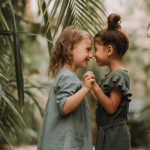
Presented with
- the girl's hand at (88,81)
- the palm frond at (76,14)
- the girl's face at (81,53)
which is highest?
the palm frond at (76,14)

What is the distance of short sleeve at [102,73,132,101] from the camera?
2.77 metres

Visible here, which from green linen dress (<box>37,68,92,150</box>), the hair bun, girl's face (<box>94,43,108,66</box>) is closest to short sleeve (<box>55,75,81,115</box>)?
green linen dress (<box>37,68,92,150</box>)

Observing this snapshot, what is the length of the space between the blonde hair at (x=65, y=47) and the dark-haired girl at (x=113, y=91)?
0.36ft

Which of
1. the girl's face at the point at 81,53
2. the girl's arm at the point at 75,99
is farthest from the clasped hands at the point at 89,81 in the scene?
the girl's face at the point at 81,53

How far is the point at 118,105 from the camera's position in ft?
9.13

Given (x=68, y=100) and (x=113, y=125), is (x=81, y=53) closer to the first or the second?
(x=68, y=100)

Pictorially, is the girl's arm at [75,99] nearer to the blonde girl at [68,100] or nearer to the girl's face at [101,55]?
the blonde girl at [68,100]

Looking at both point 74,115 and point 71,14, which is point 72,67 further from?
point 71,14

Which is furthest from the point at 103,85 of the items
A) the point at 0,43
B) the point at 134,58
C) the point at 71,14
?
the point at 134,58

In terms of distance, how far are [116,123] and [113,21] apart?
50 centimetres

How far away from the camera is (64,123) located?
105 inches

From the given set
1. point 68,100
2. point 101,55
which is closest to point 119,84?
point 101,55

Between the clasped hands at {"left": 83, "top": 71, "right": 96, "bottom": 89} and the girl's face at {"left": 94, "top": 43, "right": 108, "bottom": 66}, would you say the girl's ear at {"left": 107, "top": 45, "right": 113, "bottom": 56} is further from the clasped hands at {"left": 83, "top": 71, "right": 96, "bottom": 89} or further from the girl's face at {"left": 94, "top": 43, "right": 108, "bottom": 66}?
the clasped hands at {"left": 83, "top": 71, "right": 96, "bottom": 89}

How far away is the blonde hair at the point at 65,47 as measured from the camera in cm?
275
